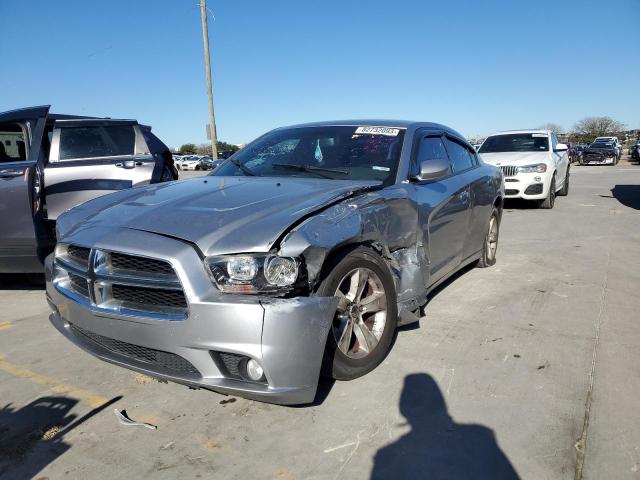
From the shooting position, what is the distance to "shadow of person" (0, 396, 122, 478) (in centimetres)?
226

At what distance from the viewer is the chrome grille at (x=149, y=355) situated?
94.3 inches

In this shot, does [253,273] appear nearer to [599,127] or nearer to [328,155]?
[328,155]

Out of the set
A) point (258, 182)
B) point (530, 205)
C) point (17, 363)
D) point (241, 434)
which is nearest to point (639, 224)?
point (530, 205)

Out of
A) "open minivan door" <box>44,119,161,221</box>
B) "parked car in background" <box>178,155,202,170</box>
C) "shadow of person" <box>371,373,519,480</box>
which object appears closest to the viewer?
"shadow of person" <box>371,373,519,480</box>

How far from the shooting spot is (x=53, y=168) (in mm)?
4812

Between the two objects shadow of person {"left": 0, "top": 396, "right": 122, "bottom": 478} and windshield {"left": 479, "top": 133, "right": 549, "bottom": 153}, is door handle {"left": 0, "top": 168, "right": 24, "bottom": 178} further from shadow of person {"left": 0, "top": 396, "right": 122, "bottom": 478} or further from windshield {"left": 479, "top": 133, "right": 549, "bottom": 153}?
windshield {"left": 479, "top": 133, "right": 549, "bottom": 153}

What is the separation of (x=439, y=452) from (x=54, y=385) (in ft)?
7.50

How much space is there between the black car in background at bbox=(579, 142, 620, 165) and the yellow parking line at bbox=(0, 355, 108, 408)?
3427cm

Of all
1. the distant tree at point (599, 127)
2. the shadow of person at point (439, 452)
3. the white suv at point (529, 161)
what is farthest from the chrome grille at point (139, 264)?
the distant tree at point (599, 127)

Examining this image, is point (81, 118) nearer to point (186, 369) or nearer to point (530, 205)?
point (186, 369)

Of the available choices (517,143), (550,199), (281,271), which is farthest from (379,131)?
(517,143)

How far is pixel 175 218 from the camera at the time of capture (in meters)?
2.64

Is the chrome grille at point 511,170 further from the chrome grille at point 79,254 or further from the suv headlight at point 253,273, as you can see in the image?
the chrome grille at point 79,254

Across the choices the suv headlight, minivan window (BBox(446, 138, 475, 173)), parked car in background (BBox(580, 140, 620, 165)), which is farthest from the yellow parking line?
parked car in background (BBox(580, 140, 620, 165))
